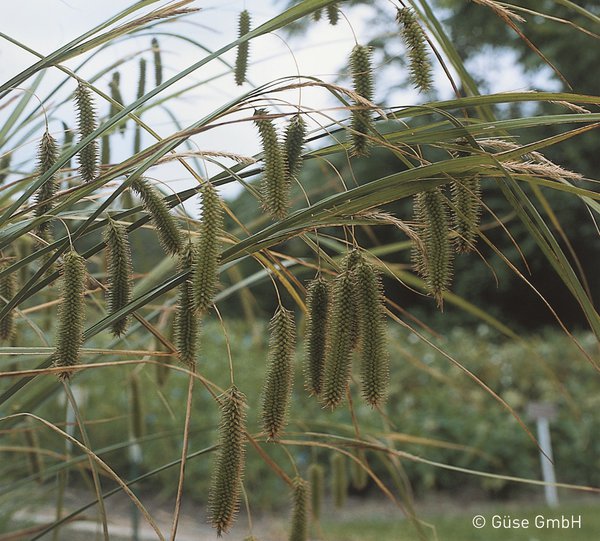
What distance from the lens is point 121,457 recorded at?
5699 mm

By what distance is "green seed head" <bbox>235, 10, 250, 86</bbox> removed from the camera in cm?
153

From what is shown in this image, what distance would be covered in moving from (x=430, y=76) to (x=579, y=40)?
37.0ft

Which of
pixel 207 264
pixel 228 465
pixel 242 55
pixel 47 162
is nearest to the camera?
pixel 207 264

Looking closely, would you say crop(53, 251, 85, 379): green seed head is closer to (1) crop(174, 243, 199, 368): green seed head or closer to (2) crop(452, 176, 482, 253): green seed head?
(1) crop(174, 243, 199, 368): green seed head

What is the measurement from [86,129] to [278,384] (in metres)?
0.49

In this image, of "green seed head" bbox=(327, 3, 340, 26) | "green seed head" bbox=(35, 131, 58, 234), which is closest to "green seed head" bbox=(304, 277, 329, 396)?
"green seed head" bbox=(35, 131, 58, 234)

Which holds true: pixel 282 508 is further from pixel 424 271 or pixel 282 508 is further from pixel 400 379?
pixel 424 271

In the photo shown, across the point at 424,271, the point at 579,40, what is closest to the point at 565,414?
the point at 424,271

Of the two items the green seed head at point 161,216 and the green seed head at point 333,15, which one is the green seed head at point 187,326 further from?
the green seed head at point 333,15

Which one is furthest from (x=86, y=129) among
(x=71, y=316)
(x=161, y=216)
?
(x=71, y=316)

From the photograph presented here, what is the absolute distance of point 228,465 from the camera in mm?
1154

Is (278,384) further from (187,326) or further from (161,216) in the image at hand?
(161,216)

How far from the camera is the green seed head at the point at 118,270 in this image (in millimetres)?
1151

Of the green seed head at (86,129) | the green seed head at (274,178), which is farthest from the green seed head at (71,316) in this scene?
the green seed head at (274,178)
